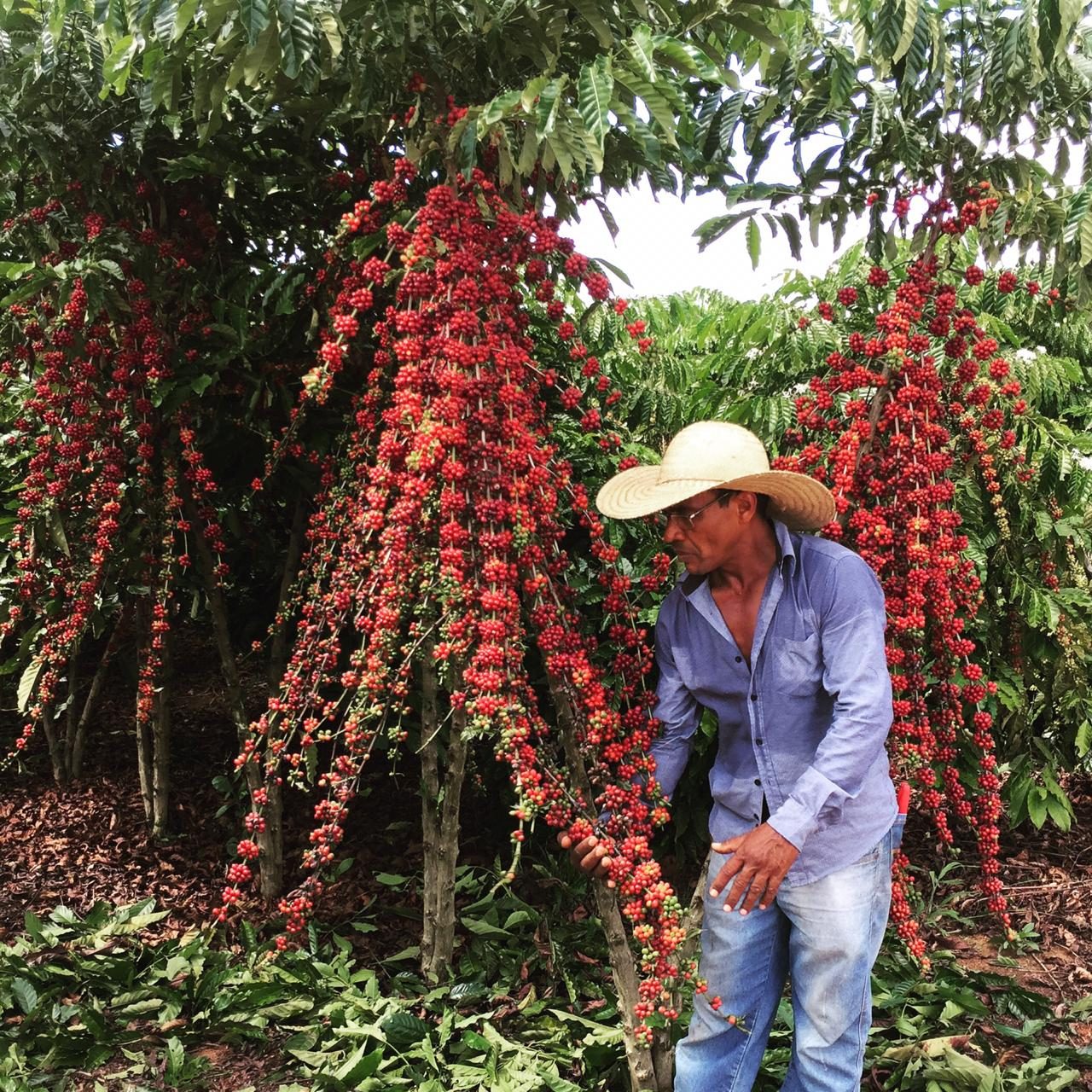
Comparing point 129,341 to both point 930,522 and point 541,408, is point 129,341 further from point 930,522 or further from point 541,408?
point 930,522

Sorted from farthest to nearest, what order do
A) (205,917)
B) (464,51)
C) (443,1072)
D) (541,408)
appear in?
(205,917) → (443,1072) → (541,408) → (464,51)

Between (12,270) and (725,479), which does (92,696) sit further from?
(725,479)

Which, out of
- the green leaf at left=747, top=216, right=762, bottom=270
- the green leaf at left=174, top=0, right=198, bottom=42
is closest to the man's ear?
the green leaf at left=747, top=216, right=762, bottom=270

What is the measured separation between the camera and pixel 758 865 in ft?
5.67

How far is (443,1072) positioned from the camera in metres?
2.48

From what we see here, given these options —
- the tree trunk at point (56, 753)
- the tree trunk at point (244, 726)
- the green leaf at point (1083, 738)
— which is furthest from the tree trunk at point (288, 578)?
the green leaf at point (1083, 738)

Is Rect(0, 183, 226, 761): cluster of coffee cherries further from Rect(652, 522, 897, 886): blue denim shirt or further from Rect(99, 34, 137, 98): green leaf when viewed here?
Rect(652, 522, 897, 886): blue denim shirt

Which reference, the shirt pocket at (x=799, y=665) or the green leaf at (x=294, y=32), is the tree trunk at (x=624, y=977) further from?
the green leaf at (x=294, y=32)

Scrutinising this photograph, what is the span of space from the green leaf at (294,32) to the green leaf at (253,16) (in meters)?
0.03

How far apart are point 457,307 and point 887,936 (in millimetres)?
2413

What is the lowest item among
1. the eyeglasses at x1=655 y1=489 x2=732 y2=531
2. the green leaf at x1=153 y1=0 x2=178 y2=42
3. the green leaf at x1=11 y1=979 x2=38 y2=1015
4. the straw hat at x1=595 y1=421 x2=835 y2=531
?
the green leaf at x1=11 y1=979 x2=38 y2=1015

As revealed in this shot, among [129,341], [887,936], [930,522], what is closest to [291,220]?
[129,341]

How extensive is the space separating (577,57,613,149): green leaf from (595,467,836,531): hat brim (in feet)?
2.03

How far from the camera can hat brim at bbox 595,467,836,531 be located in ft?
6.15
